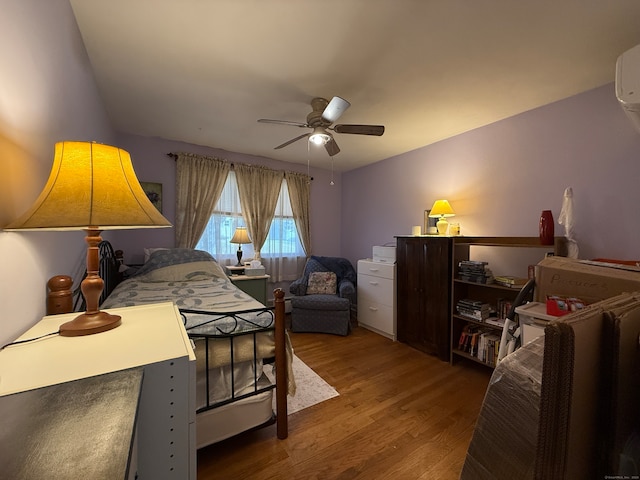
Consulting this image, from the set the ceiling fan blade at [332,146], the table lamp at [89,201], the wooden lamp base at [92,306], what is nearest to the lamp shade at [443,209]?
the ceiling fan blade at [332,146]

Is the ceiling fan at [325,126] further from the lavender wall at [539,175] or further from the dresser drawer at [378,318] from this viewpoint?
the dresser drawer at [378,318]

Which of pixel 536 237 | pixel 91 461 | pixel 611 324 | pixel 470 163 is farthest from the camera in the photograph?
pixel 470 163

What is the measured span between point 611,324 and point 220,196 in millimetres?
3681

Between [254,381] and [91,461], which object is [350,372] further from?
[91,461]

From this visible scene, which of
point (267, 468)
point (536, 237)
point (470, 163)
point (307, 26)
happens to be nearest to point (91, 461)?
point (267, 468)

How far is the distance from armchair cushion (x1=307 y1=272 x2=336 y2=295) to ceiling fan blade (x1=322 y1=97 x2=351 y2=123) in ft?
7.38

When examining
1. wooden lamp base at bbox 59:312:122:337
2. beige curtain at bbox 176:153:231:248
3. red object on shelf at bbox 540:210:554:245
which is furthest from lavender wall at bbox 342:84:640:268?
wooden lamp base at bbox 59:312:122:337

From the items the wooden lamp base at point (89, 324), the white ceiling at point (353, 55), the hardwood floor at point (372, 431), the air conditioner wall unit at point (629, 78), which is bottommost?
the hardwood floor at point (372, 431)

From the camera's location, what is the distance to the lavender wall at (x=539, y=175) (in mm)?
1940

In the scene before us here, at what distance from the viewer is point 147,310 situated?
3.92ft

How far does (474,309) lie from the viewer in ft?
8.10

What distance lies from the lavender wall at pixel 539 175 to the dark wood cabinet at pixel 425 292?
0.57 metres

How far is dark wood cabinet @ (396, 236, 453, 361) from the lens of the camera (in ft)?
8.59

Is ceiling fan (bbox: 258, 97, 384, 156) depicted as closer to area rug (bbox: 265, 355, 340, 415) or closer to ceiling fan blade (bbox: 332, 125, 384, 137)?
ceiling fan blade (bbox: 332, 125, 384, 137)
